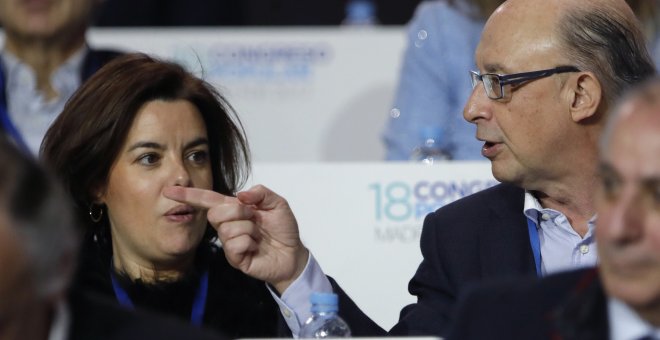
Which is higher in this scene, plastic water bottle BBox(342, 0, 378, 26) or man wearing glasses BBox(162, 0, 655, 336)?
plastic water bottle BBox(342, 0, 378, 26)

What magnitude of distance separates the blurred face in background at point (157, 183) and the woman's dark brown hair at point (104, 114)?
30 mm

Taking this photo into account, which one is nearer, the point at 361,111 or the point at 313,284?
the point at 313,284

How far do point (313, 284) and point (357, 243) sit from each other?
2.11ft

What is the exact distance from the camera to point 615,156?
1.86m

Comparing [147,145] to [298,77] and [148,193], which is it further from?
[298,77]

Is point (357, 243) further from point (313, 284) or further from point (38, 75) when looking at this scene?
point (38, 75)

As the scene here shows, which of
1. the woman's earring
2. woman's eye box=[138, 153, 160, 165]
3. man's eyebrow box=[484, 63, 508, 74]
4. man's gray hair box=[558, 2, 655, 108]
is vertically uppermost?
man's gray hair box=[558, 2, 655, 108]

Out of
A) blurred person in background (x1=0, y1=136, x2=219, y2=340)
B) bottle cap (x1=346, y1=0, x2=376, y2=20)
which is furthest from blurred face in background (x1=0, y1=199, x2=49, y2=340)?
bottle cap (x1=346, y1=0, x2=376, y2=20)

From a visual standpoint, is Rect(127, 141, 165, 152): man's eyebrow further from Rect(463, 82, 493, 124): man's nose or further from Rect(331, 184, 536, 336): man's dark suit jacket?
Rect(463, 82, 493, 124): man's nose

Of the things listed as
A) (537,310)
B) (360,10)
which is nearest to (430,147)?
(360,10)

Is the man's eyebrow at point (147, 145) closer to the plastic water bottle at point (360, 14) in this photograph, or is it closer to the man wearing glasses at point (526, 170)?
the man wearing glasses at point (526, 170)

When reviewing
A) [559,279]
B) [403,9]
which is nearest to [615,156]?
[559,279]

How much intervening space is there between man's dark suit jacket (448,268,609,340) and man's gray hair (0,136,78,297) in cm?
61

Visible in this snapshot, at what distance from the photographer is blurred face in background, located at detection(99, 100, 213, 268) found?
10.8 ft
